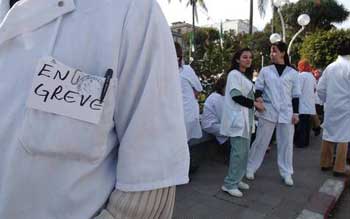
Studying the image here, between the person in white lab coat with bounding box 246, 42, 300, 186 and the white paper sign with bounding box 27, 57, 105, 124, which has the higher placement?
the white paper sign with bounding box 27, 57, 105, 124

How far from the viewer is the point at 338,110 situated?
5.07 metres

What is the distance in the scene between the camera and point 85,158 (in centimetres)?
86

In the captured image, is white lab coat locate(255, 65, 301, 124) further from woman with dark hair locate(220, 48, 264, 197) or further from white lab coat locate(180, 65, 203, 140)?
white lab coat locate(180, 65, 203, 140)

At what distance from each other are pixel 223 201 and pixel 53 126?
10.8ft

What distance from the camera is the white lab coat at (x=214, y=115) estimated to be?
5084 millimetres

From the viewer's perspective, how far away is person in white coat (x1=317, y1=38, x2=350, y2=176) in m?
4.96

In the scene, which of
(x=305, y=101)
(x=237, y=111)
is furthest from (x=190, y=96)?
(x=305, y=101)

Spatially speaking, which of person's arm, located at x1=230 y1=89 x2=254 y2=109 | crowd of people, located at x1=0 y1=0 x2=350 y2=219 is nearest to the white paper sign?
crowd of people, located at x1=0 y1=0 x2=350 y2=219

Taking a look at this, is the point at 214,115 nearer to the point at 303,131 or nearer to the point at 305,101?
the point at 305,101

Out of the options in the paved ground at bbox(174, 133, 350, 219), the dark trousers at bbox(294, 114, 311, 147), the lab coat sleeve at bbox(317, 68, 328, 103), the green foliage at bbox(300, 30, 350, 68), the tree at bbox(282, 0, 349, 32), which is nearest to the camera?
the paved ground at bbox(174, 133, 350, 219)

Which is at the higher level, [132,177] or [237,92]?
[132,177]

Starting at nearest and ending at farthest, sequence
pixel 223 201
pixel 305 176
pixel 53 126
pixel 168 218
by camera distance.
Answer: pixel 53 126 < pixel 168 218 < pixel 223 201 < pixel 305 176

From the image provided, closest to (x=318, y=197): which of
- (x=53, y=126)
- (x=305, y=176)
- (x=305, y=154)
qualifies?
(x=305, y=176)

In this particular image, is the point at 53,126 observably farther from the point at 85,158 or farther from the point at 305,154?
the point at 305,154
